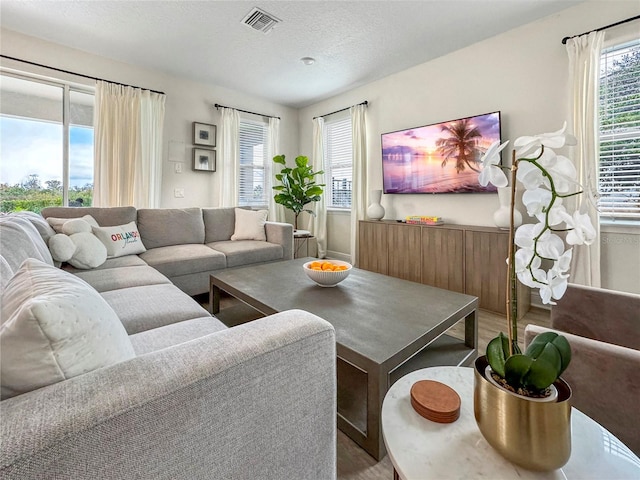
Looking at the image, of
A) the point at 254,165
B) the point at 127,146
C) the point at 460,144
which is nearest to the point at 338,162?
the point at 254,165

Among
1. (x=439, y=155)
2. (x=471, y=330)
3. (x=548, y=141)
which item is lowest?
(x=471, y=330)

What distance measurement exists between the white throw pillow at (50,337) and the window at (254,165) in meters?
3.98

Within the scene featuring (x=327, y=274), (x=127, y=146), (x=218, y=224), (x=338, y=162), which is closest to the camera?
(x=327, y=274)

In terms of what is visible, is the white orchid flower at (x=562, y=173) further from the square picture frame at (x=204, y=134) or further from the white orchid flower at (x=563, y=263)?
the square picture frame at (x=204, y=134)

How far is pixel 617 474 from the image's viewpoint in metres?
0.54

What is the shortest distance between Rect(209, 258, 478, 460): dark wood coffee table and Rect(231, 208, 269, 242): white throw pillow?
1385 millimetres

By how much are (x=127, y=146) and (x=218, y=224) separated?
1.35 m

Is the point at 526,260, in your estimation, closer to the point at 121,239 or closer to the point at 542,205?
the point at 542,205

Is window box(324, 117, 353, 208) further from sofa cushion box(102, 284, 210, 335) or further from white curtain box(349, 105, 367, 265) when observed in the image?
sofa cushion box(102, 284, 210, 335)

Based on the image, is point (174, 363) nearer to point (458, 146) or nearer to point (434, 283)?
point (434, 283)

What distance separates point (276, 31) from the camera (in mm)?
2742

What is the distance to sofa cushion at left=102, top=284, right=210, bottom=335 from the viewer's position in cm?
130

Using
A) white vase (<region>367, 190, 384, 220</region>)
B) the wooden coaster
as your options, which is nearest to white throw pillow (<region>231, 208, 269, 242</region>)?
white vase (<region>367, 190, 384, 220</region>)

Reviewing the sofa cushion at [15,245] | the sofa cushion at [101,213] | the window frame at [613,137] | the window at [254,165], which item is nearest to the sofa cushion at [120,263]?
the sofa cushion at [101,213]
